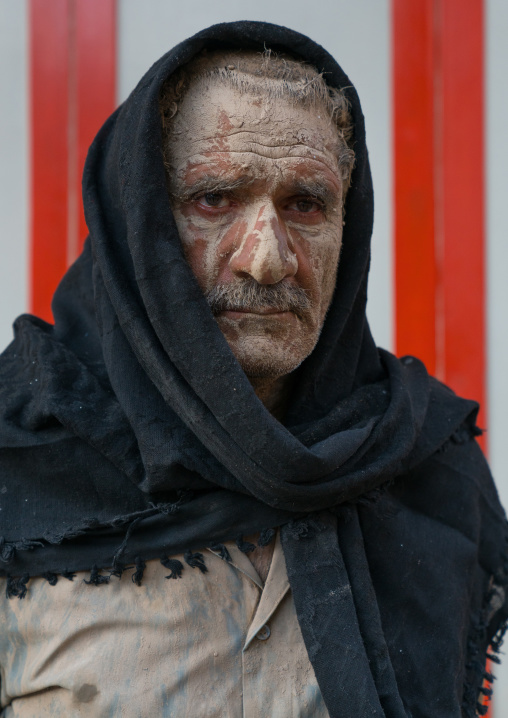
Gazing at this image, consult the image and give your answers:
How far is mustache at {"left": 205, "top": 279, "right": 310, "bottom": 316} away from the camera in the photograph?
1679 millimetres

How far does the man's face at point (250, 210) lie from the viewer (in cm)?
168

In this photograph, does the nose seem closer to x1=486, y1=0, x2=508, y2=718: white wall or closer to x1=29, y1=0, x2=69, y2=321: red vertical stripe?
x1=29, y1=0, x2=69, y2=321: red vertical stripe

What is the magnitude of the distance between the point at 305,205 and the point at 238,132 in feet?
0.69

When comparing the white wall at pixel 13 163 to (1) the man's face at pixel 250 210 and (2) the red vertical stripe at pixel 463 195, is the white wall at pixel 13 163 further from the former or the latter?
(1) the man's face at pixel 250 210

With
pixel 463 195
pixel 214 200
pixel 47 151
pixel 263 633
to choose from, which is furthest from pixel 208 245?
pixel 463 195

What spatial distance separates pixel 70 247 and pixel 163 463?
1.91m

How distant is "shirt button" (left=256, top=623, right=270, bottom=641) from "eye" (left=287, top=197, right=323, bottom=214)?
841 millimetres

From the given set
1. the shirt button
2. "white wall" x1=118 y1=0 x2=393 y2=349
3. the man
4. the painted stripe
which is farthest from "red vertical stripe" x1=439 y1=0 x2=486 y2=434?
the shirt button

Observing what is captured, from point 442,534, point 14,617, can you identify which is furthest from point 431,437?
point 14,617

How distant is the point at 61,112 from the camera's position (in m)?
3.33

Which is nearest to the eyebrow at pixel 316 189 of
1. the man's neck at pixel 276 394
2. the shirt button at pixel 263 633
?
the man's neck at pixel 276 394

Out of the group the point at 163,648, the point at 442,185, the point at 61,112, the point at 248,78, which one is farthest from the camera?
the point at 442,185

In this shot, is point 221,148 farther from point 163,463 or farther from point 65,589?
point 65,589

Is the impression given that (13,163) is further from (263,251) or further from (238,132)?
(263,251)
